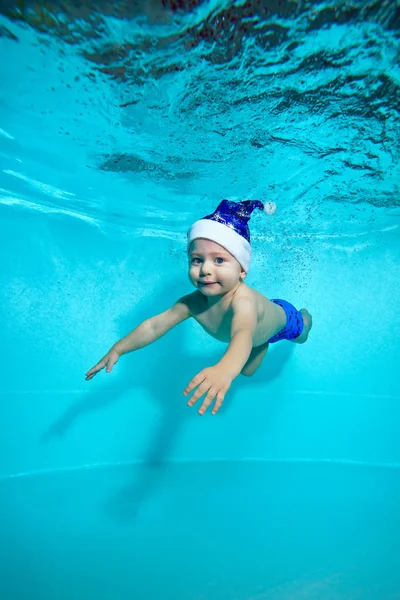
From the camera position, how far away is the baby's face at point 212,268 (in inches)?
154

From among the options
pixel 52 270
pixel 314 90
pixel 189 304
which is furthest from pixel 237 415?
pixel 314 90

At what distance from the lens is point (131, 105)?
4.65 metres

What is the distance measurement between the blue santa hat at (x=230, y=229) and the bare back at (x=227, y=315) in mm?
409

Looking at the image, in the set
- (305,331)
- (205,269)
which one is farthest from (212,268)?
(305,331)

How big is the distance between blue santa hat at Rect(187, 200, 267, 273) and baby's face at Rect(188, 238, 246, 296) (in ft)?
0.21

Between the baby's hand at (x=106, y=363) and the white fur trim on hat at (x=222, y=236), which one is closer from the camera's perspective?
the white fur trim on hat at (x=222, y=236)

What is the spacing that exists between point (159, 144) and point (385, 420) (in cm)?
680

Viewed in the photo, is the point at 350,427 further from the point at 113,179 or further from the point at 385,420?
the point at 113,179

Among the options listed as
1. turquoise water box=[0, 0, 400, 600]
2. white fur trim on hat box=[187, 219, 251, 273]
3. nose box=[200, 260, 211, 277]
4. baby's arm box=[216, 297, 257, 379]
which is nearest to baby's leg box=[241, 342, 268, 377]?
baby's arm box=[216, 297, 257, 379]

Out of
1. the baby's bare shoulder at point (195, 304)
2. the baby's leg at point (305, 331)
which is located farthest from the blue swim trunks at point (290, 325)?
the baby's bare shoulder at point (195, 304)

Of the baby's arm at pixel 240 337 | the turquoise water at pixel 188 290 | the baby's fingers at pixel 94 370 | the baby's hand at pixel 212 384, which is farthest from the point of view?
the baby's fingers at pixel 94 370

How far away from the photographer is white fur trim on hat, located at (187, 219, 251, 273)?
393 cm

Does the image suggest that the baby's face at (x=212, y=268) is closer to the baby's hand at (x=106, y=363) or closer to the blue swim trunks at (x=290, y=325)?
the baby's hand at (x=106, y=363)

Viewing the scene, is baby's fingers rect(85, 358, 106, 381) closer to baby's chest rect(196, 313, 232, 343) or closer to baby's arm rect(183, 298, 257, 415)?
baby's chest rect(196, 313, 232, 343)
